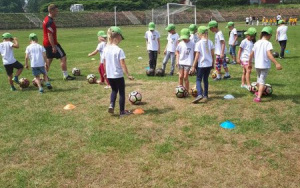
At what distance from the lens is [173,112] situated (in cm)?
779

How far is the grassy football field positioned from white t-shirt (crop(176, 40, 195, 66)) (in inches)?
44.5

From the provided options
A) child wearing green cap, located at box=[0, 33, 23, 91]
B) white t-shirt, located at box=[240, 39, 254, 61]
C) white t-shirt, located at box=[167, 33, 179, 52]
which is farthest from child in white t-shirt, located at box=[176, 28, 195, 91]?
child wearing green cap, located at box=[0, 33, 23, 91]

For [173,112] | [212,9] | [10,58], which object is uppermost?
[212,9]

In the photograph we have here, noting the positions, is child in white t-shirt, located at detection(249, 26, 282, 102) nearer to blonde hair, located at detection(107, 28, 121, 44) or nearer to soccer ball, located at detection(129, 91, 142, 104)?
soccer ball, located at detection(129, 91, 142, 104)

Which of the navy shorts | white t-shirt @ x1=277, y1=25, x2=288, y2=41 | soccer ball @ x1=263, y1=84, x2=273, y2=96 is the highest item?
white t-shirt @ x1=277, y1=25, x2=288, y2=41

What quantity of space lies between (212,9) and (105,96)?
3067 inches

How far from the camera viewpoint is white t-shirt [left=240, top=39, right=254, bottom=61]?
9609 mm

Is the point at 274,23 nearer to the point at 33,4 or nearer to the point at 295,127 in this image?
the point at 295,127

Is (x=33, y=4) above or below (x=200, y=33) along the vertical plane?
above

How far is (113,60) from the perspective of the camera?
23.8 ft

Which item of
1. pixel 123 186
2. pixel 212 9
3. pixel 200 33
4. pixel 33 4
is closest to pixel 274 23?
pixel 212 9

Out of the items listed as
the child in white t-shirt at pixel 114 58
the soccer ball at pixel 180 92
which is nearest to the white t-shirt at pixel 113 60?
the child in white t-shirt at pixel 114 58

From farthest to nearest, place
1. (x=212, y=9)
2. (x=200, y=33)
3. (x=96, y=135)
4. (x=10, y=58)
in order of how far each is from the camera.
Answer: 1. (x=212, y=9)
2. (x=10, y=58)
3. (x=200, y=33)
4. (x=96, y=135)

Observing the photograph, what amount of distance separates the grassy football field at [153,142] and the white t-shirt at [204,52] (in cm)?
109
